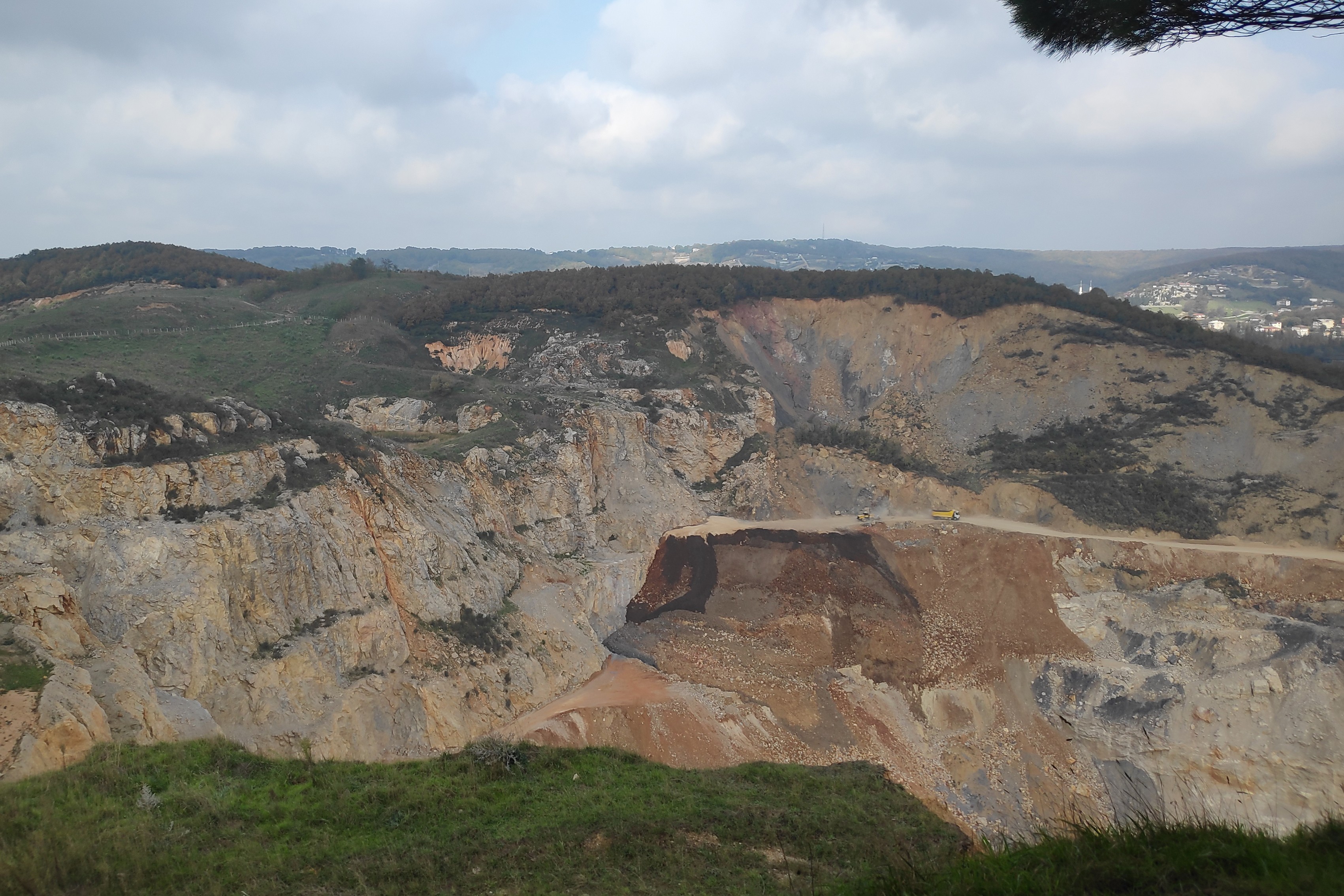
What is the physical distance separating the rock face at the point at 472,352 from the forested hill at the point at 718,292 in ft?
11.4

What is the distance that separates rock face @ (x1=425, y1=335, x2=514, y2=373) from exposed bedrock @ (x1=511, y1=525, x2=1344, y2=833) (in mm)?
22226

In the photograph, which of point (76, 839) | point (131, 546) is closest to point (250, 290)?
point (131, 546)

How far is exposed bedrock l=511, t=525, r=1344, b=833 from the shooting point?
21609 millimetres

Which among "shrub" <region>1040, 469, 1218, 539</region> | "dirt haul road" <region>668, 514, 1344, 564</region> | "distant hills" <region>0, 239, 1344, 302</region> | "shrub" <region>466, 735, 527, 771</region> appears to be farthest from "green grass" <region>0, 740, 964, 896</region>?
"distant hills" <region>0, 239, 1344, 302</region>

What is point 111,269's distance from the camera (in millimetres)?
57062

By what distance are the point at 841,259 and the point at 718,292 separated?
5279 inches

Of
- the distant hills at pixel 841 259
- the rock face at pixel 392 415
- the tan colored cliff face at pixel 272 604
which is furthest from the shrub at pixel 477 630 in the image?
the distant hills at pixel 841 259

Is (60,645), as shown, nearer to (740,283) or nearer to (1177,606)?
(1177,606)

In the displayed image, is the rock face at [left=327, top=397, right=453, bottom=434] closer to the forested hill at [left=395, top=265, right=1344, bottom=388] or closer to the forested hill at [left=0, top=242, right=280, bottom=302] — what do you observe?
the forested hill at [left=395, top=265, right=1344, bottom=388]

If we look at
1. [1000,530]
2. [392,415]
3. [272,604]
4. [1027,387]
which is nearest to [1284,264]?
[1027,387]

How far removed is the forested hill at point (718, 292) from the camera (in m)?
46.7

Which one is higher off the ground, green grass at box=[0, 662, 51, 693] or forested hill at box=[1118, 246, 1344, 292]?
forested hill at box=[1118, 246, 1344, 292]

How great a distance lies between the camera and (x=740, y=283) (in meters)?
55.1

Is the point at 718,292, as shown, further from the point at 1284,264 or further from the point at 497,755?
the point at 1284,264
